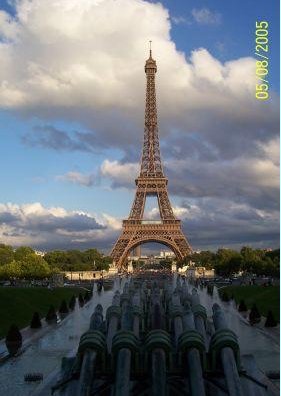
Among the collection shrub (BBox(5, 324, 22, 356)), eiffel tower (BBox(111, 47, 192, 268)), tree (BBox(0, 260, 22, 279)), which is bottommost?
shrub (BBox(5, 324, 22, 356))

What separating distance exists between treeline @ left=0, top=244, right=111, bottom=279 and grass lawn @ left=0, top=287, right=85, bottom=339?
1836 centimetres

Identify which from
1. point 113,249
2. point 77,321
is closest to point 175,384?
point 77,321

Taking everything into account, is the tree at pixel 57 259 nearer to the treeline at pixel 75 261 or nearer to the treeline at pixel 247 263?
the treeline at pixel 75 261

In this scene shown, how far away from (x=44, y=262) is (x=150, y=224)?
2557 cm

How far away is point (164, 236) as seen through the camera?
294 feet

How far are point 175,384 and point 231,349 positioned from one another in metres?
1.29

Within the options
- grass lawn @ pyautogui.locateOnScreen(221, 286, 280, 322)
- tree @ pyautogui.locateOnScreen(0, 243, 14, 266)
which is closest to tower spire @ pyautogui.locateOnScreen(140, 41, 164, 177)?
tree @ pyautogui.locateOnScreen(0, 243, 14, 266)

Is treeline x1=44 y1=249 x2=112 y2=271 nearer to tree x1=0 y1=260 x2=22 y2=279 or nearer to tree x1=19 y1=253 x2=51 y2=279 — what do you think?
tree x1=19 y1=253 x2=51 y2=279

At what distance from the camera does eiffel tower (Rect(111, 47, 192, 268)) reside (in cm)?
8856

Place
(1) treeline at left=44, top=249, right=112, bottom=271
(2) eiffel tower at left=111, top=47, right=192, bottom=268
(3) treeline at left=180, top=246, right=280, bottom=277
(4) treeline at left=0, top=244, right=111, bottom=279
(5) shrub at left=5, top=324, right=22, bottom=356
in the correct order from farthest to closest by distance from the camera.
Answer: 1. (1) treeline at left=44, top=249, right=112, bottom=271
2. (2) eiffel tower at left=111, top=47, right=192, bottom=268
3. (3) treeline at left=180, top=246, right=280, bottom=277
4. (4) treeline at left=0, top=244, right=111, bottom=279
5. (5) shrub at left=5, top=324, right=22, bottom=356

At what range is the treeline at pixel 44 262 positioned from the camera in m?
61.9

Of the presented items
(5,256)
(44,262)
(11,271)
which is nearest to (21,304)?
(11,271)

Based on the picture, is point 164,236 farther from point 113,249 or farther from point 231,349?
point 231,349

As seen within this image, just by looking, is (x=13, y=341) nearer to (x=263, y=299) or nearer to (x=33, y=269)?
(x=263, y=299)
